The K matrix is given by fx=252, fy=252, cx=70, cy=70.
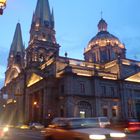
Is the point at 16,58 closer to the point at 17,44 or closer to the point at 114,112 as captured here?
the point at 17,44

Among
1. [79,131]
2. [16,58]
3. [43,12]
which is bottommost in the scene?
[79,131]

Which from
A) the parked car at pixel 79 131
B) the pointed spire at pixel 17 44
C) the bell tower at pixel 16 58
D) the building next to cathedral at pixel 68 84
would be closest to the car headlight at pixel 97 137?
the parked car at pixel 79 131

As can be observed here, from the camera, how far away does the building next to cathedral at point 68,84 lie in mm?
55809

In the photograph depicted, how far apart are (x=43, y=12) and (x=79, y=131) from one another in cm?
7128

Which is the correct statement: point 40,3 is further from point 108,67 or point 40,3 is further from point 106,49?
point 108,67

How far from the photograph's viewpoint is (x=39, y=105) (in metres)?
60.9

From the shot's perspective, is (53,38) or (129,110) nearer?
(129,110)

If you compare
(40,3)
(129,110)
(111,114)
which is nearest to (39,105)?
(111,114)

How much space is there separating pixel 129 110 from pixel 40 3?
43.7m

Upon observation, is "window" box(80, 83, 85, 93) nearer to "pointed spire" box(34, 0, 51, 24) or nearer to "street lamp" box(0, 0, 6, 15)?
"pointed spire" box(34, 0, 51, 24)

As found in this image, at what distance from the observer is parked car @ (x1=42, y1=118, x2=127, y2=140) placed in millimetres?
9836

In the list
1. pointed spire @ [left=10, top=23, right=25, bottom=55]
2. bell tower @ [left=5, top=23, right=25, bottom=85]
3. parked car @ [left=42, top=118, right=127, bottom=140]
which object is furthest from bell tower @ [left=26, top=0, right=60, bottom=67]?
parked car @ [left=42, top=118, right=127, bottom=140]

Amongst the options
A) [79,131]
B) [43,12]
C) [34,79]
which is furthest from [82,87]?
[79,131]

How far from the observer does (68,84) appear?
177ft
